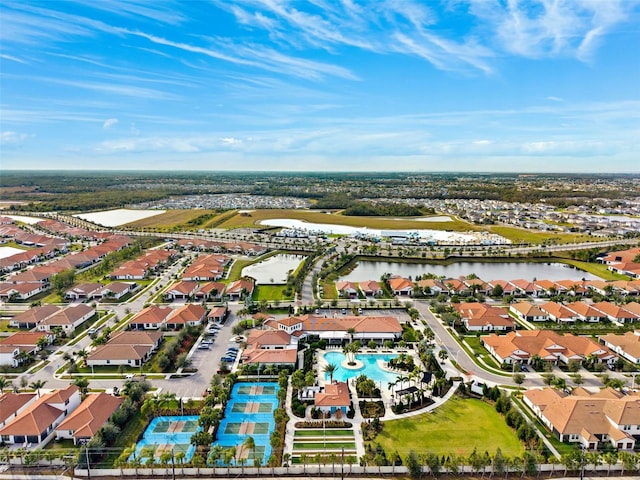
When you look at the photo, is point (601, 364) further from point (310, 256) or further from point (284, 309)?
point (310, 256)

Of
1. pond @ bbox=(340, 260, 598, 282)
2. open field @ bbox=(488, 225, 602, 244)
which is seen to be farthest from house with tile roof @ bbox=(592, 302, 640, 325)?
open field @ bbox=(488, 225, 602, 244)

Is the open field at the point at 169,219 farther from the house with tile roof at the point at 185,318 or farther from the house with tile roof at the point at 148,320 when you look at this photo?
the house with tile roof at the point at 185,318

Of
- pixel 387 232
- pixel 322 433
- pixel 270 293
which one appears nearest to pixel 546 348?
pixel 322 433

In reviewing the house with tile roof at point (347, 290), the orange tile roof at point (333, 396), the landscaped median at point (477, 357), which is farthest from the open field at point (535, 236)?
the orange tile roof at point (333, 396)

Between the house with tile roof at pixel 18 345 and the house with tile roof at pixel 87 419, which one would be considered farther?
the house with tile roof at pixel 18 345

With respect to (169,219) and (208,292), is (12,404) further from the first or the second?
(169,219)

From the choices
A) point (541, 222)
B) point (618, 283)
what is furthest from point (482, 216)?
point (618, 283)
